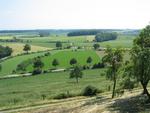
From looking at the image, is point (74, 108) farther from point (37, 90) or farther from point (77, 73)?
point (77, 73)

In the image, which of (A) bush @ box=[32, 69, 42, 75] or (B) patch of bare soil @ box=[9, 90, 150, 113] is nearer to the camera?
(B) patch of bare soil @ box=[9, 90, 150, 113]

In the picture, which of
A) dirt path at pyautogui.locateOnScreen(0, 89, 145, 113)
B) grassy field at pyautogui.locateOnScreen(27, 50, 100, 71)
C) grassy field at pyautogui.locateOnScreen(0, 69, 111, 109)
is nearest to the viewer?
dirt path at pyautogui.locateOnScreen(0, 89, 145, 113)

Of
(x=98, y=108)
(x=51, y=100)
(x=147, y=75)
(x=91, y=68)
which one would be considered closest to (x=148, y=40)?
(x=147, y=75)

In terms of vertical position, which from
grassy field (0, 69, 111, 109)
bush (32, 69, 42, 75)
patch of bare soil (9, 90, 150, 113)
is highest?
patch of bare soil (9, 90, 150, 113)

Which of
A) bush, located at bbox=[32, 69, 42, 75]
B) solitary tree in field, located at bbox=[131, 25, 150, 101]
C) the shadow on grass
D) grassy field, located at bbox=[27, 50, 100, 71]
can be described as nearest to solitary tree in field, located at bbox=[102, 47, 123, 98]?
the shadow on grass

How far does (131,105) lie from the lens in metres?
48.4

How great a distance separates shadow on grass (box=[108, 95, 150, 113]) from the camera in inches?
1788

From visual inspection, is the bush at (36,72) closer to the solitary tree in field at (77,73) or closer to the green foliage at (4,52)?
the solitary tree in field at (77,73)

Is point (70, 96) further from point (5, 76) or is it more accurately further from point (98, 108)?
point (5, 76)

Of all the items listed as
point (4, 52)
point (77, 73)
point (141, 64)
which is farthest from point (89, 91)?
point (4, 52)

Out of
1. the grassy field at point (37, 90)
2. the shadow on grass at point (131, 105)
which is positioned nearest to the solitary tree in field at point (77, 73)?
the grassy field at point (37, 90)

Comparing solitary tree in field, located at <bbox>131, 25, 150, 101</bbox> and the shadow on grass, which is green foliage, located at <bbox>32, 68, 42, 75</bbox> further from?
solitary tree in field, located at <bbox>131, 25, 150, 101</bbox>

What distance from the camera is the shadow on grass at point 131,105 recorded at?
149 ft

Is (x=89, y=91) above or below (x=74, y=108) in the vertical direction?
below
